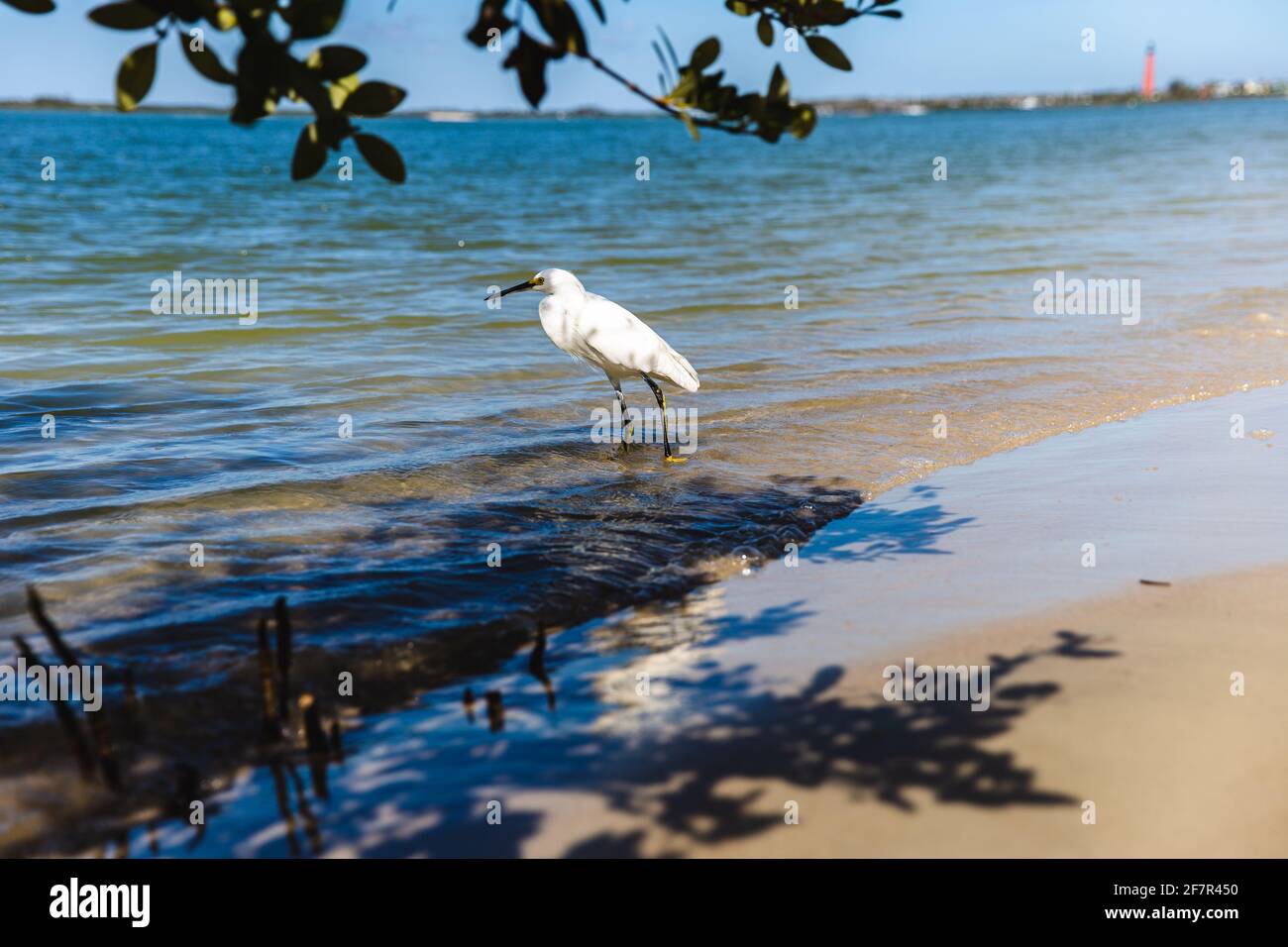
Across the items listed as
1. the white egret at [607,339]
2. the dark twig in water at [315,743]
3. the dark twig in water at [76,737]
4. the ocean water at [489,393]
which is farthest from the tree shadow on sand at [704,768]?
the white egret at [607,339]

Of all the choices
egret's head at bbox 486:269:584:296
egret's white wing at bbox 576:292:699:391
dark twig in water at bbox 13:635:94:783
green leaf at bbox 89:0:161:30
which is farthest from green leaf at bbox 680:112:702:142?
egret's head at bbox 486:269:584:296

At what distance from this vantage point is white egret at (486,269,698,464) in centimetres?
783

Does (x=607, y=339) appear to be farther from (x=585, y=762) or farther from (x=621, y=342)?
(x=585, y=762)

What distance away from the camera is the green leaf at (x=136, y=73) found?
96.2 inches

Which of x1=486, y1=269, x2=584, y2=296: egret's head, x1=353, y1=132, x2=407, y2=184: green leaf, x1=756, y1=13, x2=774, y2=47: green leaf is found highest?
x1=756, y1=13, x2=774, y2=47: green leaf

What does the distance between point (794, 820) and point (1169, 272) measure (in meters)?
14.2

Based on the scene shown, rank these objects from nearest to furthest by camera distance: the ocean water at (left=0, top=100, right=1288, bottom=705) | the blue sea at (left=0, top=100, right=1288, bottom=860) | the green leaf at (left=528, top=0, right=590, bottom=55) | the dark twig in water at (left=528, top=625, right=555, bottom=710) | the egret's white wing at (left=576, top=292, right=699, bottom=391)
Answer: the green leaf at (left=528, top=0, right=590, bottom=55) < the dark twig in water at (left=528, top=625, right=555, bottom=710) < the blue sea at (left=0, top=100, right=1288, bottom=860) < the ocean water at (left=0, top=100, right=1288, bottom=705) < the egret's white wing at (left=576, top=292, right=699, bottom=391)

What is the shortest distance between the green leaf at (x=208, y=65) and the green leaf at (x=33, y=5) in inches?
11.9

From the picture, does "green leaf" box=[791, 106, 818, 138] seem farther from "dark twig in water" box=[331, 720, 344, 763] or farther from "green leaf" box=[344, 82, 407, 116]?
"dark twig in water" box=[331, 720, 344, 763]

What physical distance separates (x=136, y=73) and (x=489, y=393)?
7190 mm

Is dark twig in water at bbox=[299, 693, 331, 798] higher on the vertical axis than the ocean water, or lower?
lower

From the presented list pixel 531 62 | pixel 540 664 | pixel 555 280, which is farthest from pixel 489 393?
pixel 531 62

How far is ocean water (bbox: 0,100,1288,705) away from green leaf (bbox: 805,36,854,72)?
2.59m

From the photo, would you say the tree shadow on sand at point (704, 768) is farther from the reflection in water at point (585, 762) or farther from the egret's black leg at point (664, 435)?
the egret's black leg at point (664, 435)
